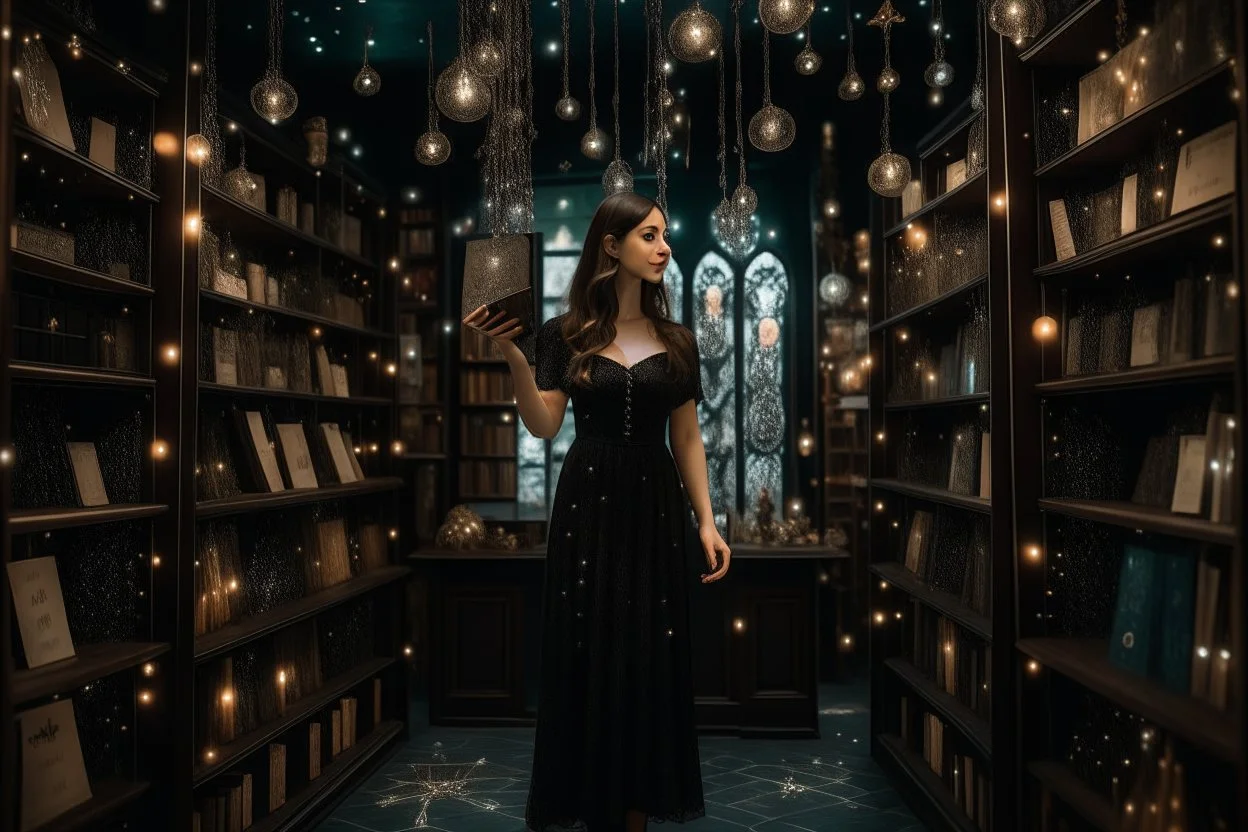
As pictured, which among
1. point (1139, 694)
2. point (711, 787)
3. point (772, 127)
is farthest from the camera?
point (711, 787)

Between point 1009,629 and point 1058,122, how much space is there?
1.48 m

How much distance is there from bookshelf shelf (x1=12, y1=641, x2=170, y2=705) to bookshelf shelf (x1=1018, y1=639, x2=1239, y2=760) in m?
2.39

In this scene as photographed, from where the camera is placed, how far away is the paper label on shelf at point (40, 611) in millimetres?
2221

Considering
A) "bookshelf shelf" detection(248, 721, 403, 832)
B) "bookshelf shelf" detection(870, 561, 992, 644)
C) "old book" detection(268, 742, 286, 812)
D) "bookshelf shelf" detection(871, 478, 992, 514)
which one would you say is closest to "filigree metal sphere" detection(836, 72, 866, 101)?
"bookshelf shelf" detection(871, 478, 992, 514)

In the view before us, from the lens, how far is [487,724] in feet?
15.6

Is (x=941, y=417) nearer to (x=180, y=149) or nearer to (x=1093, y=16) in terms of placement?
(x=1093, y=16)

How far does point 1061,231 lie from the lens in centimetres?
260

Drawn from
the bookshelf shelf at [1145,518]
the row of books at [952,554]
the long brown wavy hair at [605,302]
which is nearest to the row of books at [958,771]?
the row of books at [952,554]

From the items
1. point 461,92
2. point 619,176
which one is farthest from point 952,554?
point 461,92

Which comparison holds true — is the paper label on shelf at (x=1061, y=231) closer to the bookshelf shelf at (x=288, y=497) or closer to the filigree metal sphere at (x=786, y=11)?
the filigree metal sphere at (x=786, y=11)

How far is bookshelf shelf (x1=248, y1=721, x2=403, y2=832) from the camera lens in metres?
3.24

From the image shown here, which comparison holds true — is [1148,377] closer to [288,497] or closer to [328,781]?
[288,497]

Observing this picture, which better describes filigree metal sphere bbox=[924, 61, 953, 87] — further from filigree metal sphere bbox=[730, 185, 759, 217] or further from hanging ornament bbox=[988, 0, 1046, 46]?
hanging ornament bbox=[988, 0, 1046, 46]

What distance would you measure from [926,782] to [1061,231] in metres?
2.12
